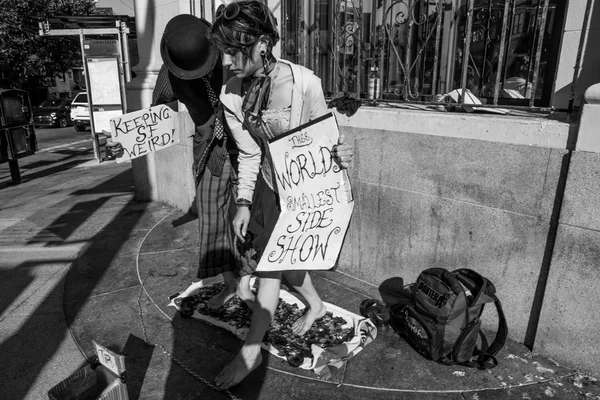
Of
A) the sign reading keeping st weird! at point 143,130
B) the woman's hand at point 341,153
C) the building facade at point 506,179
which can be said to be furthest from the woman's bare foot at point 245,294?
the woman's hand at point 341,153

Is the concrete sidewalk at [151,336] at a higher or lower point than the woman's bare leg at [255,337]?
lower

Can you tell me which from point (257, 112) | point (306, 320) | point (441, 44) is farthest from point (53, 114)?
point (257, 112)

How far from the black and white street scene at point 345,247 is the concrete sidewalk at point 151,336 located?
2 cm

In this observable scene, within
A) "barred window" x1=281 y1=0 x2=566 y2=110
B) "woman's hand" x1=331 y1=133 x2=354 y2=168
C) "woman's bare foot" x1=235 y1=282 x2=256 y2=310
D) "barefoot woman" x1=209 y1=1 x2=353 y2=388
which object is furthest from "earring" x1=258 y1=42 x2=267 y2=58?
"woman's bare foot" x1=235 y1=282 x2=256 y2=310

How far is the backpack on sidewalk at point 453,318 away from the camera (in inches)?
107

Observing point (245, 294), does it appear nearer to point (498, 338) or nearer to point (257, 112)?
point (257, 112)

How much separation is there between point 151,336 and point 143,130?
1677 millimetres

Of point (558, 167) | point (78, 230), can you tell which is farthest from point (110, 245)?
point (558, 167)

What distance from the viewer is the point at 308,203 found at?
250 cm

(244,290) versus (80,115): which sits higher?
(244,290)

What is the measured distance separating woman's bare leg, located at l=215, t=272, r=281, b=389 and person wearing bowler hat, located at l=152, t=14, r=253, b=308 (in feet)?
2.02

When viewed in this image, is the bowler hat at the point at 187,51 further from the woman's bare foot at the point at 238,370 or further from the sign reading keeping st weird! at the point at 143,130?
the woman's bare foot at the point at 238,370

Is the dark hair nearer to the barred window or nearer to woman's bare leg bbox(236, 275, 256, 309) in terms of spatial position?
the barred window

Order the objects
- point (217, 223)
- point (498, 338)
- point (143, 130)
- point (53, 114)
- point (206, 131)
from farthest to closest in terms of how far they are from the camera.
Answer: point (53, 114) < point (143, 130) < point (217, 223) < point (206, 131) < point (498, 338)
